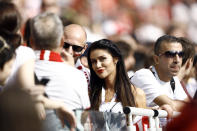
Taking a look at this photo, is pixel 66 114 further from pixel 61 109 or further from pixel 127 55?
pixel 127 55

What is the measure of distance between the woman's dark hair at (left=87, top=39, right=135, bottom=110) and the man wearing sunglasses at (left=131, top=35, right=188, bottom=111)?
0.67 meters

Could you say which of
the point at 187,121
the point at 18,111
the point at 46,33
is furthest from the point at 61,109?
the point at 187,121

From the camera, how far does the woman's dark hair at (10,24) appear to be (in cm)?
489

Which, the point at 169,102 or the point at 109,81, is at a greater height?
the point at 109,81

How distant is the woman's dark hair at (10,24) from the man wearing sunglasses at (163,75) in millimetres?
2431

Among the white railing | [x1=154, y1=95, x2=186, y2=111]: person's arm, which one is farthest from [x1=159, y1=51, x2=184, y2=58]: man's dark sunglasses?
the white railing

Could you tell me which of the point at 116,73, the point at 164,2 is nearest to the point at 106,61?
the point at 116,73

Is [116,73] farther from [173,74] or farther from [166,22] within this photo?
[166,22]

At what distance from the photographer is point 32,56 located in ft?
15.2

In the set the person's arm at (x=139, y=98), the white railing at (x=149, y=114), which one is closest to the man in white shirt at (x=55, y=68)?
the white railing at (x=149, y=114)

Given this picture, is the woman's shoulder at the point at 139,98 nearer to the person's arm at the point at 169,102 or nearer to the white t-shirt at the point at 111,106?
the white t-shirt at the point at 111,106

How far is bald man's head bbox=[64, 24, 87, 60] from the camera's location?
647 cm

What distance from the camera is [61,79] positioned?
4.65 meters

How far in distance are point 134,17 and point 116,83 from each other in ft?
35.3
